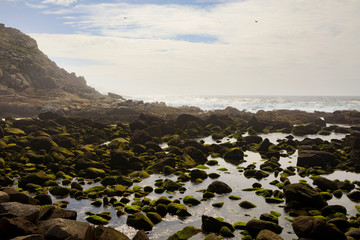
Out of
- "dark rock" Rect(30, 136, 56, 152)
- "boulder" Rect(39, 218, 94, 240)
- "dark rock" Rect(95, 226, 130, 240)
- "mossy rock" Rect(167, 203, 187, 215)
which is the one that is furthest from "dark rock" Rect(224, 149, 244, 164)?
"boulder" Rect(39, 218, 94, 240)

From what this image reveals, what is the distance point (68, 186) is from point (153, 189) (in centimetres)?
527

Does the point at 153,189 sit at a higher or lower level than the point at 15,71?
lower

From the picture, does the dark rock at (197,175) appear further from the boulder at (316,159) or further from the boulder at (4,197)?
the boulder at (4,197)

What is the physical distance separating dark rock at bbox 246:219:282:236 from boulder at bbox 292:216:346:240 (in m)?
0.80

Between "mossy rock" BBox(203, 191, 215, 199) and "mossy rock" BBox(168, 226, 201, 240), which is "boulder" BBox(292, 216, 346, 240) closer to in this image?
"mossy rock" BBox(168, 226, 201, 240)

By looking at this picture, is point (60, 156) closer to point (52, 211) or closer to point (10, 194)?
point (10, 194)

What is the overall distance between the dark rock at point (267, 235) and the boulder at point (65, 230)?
6.06m

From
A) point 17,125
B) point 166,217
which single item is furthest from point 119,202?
point 17,125

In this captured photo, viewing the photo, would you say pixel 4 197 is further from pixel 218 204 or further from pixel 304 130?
pixel 304 130

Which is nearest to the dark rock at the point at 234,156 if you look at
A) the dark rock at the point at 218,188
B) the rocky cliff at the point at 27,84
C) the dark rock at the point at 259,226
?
the dark rock at the point at 218,188

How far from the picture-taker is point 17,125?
33.1 meters

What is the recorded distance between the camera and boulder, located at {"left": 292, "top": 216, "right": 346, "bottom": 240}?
9.82 meters

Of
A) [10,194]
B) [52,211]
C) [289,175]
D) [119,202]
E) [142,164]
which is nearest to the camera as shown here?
[52,211]

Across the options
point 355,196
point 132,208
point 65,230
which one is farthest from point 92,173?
point 355,196
